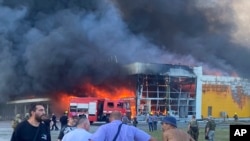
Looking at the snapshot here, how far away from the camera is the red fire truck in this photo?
3547 centimetres

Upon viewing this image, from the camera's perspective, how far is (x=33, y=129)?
6234mm

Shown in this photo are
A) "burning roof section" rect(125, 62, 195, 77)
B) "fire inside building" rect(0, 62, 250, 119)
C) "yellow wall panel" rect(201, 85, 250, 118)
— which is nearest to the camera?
"burning roof section" rect(125, 62, 195, 77)

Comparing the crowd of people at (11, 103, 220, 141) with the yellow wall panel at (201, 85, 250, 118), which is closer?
the crowd of people at (11, 103, 220, 141)

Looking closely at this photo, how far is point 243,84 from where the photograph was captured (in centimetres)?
5266

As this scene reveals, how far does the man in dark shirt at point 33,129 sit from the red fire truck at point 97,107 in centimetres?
2892

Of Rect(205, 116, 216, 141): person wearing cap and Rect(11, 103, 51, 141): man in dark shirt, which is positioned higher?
Rect(11, 103, 51, 141): man in dark shirt

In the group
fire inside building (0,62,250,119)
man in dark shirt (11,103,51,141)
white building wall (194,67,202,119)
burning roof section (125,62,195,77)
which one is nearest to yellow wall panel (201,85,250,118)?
fire inside building (0,62,250,119)

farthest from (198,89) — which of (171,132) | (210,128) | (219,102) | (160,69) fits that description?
(171,132)

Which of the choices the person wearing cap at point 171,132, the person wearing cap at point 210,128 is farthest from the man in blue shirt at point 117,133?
the person wearing cap at point 210,128

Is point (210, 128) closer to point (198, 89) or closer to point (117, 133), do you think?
point (117, 133)

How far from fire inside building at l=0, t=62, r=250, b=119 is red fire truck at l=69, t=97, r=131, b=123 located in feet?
30.1

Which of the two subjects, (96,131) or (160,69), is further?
(160,69)

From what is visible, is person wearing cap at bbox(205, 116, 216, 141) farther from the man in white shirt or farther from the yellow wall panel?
the yellow wall panel

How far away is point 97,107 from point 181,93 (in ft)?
52.8
